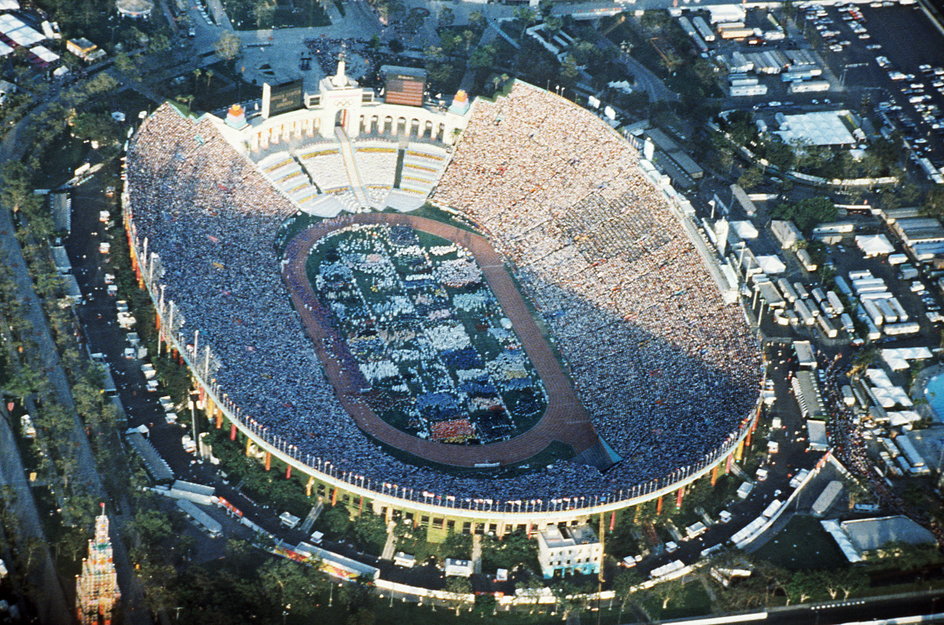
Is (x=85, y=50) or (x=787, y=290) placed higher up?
(x=85, y=50)

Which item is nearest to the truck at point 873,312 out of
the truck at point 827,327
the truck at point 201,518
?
the truck at point 827,327

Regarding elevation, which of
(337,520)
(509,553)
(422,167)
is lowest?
(509,553)

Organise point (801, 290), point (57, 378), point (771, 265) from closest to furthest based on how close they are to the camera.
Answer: point (57, 378), point (801, 290), point (771, 265)

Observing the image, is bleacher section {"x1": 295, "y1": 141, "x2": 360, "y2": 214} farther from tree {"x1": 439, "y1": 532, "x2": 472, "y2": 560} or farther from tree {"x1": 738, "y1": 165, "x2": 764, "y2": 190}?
tree {"x1": 439, "y1": 532, "x2": 472, "y2": 560}

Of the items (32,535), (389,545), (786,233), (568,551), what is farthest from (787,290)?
(32,535)

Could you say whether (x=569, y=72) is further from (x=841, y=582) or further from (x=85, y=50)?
(x=841, y=582)

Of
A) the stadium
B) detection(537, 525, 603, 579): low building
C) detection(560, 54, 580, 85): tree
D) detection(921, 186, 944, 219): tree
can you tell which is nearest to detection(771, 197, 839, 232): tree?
detection(921, 186, 944, 219): tree

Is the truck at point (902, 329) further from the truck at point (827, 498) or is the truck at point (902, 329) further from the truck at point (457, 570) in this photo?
the truck at point (457, 570)
